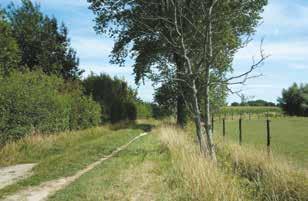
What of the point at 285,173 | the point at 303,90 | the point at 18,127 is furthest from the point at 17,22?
the point at 303,90

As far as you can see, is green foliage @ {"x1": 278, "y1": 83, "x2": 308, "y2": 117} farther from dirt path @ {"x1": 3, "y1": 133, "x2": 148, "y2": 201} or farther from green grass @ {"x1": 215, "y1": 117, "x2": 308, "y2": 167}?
dirt path @ {"x1": 3, "y1": 133, "x2": 148, "y2": 201}

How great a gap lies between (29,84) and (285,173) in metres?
13.5

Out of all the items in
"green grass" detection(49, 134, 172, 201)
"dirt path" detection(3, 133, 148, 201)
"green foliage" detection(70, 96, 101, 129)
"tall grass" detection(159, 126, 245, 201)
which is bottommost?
"dirt path" detection(3, 133, 148, 201)

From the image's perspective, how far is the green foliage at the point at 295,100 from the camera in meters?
83.9

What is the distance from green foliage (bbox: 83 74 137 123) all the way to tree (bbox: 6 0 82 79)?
5005 millimetres

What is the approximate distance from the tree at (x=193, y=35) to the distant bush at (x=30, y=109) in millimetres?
5462

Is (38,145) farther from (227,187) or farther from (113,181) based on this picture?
(227,187)

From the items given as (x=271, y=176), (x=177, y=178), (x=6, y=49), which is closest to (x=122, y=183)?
(x=177, y=178)

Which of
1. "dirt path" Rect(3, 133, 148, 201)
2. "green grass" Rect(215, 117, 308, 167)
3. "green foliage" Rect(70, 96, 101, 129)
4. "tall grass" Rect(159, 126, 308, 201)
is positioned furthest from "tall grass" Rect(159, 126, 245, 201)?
"green foliage" Rect(70, 96, 101, 129)

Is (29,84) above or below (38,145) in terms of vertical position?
above

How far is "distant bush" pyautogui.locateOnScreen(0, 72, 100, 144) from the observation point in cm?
1591

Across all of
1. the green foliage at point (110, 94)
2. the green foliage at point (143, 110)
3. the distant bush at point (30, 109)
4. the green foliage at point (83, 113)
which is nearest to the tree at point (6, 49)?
the green foliage at point (110, 94)

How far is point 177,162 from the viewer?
432 inches

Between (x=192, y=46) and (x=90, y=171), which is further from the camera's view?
(x=192, y=46)
